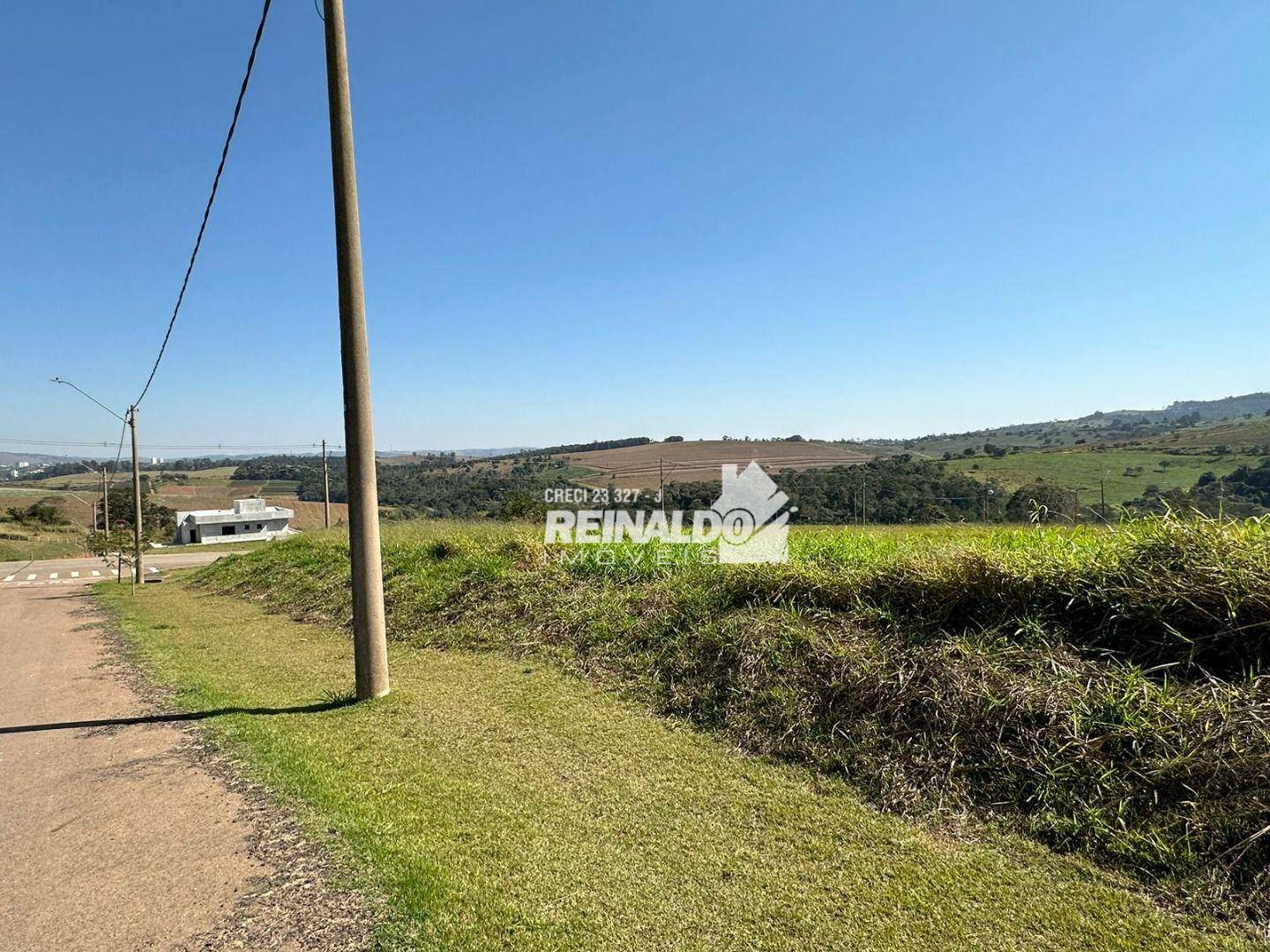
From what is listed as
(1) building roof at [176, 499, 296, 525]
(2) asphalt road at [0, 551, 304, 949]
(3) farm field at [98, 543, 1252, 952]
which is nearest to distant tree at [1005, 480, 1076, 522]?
(3) farm field at [98, 543, 1252, 952]

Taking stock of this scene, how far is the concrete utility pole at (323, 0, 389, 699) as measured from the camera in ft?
15.8

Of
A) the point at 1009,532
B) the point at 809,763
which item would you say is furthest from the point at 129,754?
the point at 1009,532

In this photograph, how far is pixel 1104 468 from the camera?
1213 centimetres

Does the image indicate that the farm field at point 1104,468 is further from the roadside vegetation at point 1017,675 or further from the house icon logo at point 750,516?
the house icon logo at point 750,516

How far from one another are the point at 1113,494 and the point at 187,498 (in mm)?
76805

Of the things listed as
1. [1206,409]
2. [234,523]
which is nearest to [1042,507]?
[1206,409]

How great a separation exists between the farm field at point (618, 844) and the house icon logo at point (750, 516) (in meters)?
2.48

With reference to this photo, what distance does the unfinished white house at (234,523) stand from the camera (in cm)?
5288

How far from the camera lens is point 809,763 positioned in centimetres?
368

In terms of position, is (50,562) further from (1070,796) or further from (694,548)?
(1070,796)

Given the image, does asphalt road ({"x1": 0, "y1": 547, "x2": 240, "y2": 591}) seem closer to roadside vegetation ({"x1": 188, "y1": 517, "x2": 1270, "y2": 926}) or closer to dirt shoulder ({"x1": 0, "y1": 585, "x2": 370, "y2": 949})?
dirt shoulder ({"x1": 0, "y1": 585, "x2": 370, "y2": 949})

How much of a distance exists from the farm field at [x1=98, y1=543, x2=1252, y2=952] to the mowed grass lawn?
0.03ft

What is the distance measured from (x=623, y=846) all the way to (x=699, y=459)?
13.4 m

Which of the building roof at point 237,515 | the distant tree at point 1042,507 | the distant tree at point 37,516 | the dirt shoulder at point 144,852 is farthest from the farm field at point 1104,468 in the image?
the distant tree at point 37,516
